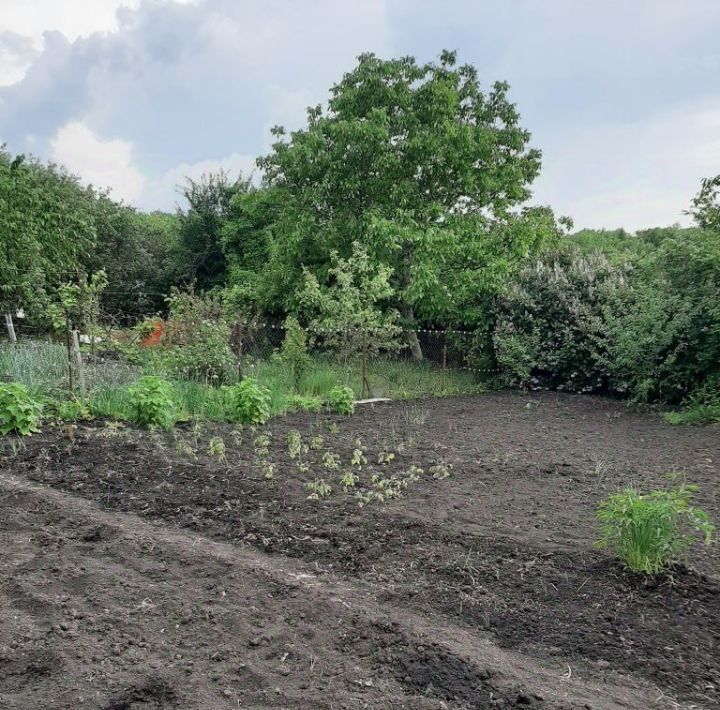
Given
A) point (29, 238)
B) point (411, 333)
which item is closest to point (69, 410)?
point (29, 238)

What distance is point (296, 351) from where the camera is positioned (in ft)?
29.9

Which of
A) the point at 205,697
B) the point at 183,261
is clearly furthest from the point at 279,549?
the point at 183,261

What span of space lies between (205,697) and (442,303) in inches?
384

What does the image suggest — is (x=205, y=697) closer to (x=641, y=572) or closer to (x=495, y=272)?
(x=641, y=572)

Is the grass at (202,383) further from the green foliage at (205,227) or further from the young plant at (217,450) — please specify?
the green foliage at (205,227)

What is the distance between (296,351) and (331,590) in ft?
20.8

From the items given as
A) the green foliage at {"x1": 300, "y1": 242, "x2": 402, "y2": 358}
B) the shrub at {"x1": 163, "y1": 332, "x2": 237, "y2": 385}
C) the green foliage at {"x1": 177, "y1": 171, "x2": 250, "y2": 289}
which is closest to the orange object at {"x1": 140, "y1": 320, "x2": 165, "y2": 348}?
the shrub at {"x1": 163, "y1": 332, "x2": 237, "y2": 385}

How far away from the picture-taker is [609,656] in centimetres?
244

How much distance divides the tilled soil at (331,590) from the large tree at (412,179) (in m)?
6.60

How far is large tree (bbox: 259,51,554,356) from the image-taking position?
11.2 meters

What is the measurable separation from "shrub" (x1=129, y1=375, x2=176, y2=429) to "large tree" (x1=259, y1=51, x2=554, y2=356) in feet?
18.1

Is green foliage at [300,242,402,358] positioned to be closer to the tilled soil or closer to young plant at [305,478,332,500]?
the tilled soil

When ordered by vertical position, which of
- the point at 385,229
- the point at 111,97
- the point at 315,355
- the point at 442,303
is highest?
the point at 111,97

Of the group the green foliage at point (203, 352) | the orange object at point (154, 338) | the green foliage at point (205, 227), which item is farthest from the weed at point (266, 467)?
the green foliage at point (205, 227)
